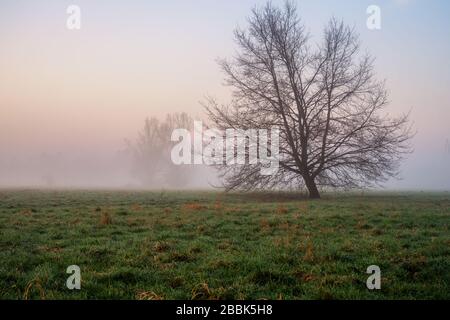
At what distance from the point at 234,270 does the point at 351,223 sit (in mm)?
7277

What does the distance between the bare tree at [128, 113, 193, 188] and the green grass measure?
64518mm

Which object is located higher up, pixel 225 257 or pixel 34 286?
pixel 225 257

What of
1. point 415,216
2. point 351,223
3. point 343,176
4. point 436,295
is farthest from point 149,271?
point 343,176

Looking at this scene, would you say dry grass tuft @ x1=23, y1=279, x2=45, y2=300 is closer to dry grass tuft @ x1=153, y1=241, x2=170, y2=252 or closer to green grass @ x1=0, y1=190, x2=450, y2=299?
green grass @ x1=0, y1=190, x2=450, y2=299

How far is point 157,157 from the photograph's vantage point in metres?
82.1

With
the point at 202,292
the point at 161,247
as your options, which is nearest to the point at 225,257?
the point at 161,247

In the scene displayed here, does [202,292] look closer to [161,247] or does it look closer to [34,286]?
[34,286]

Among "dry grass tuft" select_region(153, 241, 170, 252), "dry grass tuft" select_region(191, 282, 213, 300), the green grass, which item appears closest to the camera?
"dry grass tuft" select_region(191, 282, 213, 300)

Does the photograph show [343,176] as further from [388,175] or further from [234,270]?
[234,270]

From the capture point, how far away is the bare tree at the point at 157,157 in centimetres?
7881

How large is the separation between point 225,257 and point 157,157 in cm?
7522

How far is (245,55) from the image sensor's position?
2755cm

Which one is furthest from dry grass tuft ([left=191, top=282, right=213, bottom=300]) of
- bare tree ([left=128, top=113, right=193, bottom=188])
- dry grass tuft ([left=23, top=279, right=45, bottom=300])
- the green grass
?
bare tree ([left=128, top=113, right=193, bottom=188])

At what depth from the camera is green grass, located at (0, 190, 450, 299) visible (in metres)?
6.25
